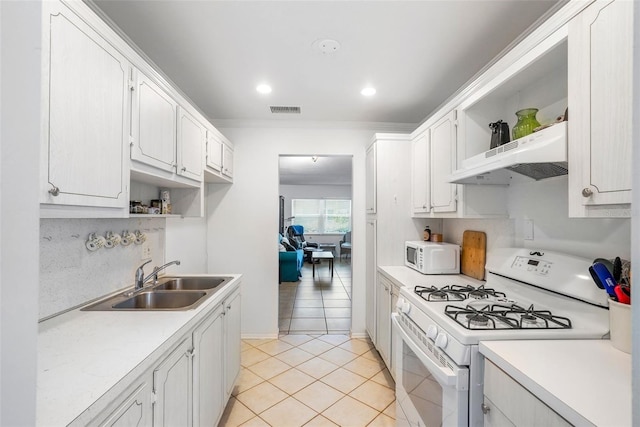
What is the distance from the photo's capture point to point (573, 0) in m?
1.10

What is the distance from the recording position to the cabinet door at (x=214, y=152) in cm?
249

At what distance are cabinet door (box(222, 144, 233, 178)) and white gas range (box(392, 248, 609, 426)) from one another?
6.84 ft

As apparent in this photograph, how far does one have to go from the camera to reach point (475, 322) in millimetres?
1238

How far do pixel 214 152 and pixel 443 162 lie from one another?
1.98 meters

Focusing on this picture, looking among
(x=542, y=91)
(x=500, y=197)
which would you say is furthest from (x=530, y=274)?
(x=542, y=91)

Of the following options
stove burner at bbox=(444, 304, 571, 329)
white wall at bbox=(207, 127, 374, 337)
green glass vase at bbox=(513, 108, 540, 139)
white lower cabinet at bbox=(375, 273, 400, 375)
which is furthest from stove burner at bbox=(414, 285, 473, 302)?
white wall at bbox=(207, 127, 374, 337)

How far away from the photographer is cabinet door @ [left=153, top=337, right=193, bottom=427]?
1.10m

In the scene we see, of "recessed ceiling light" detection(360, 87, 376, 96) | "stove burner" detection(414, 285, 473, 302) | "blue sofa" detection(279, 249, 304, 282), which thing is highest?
"recessed ceiling light" detection(360, 87, 376, 96)

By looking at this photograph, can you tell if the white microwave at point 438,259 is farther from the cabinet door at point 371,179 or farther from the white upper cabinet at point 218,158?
the white upper cabinet at point 218,158

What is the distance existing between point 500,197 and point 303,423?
6.71 feet

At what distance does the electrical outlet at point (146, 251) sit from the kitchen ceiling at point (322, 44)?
1353 mm

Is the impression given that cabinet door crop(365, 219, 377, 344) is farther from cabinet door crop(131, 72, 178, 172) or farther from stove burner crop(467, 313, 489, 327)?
cabinet door crop(131, 72, 178, 172)

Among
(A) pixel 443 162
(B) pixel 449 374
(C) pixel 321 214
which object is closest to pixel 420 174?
(A) pixel 443 162

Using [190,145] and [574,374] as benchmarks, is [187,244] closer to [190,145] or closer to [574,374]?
[190,145]
